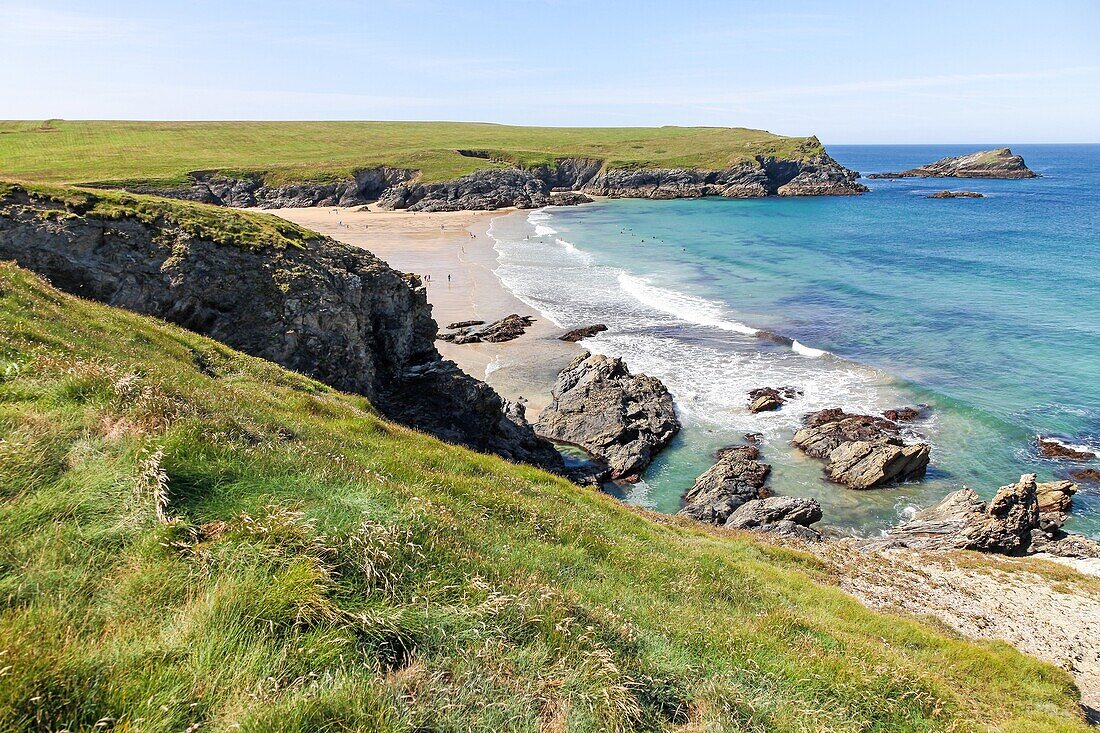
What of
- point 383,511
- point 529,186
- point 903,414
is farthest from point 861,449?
point 529,186

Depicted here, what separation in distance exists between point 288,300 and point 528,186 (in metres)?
144

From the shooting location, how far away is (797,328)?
5331 centimetres

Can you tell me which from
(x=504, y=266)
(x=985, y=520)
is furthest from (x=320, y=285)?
(x=504, y=266)

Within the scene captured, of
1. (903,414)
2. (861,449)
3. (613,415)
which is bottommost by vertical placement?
(861,449)

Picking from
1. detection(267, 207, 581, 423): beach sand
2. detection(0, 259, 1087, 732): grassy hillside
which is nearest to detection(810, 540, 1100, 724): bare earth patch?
detection(0, 259, 1087, 732): grassy hillside

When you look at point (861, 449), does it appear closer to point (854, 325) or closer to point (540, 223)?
point (854, 325)

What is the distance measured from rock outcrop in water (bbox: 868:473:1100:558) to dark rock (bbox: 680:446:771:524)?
5.71 meters

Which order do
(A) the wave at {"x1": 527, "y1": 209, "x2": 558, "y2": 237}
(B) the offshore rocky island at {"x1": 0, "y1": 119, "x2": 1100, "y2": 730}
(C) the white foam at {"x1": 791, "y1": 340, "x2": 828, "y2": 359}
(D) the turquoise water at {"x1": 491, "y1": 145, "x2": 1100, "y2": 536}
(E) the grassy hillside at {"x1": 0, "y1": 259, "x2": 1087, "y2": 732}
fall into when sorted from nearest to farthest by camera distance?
1. (E) the grassy hillside at {"x1": 0, "y1": 259, "x2": 1087, "y2": 732}
2. (B) the offshore rocky island at {"x1": 0, "y1": 119, "x2": 1100, "y2": 730}
3. (D) the turquoise water at {"x1": 491, "y1": 145, "x2": 1100, "y2": 536}
4. (C) the white foam at {"x1": 791, "y1": 340, "x2": 828, "y2": 359}
5. (A) the wave at {"x1": 527, "y1": 209, "x2": 558, "y2": 237}

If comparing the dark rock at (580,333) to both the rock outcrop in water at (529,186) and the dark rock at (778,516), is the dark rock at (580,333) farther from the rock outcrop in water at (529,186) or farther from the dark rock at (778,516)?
the rock outcrop in water at (529,186)

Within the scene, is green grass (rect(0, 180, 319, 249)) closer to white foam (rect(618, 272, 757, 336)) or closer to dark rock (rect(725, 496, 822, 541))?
dark rock (rect(725, 496, 822, 541))

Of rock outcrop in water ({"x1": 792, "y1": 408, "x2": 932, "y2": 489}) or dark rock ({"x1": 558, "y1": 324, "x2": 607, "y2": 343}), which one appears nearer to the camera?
rock outcrop in water ({"x1": 792, "y1": 408, "x2": 932, "y2": 489})

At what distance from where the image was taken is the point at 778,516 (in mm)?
A: 25766

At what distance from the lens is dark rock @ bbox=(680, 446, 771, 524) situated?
27.2 metres

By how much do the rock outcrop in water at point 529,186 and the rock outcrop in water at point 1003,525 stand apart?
412 ft
